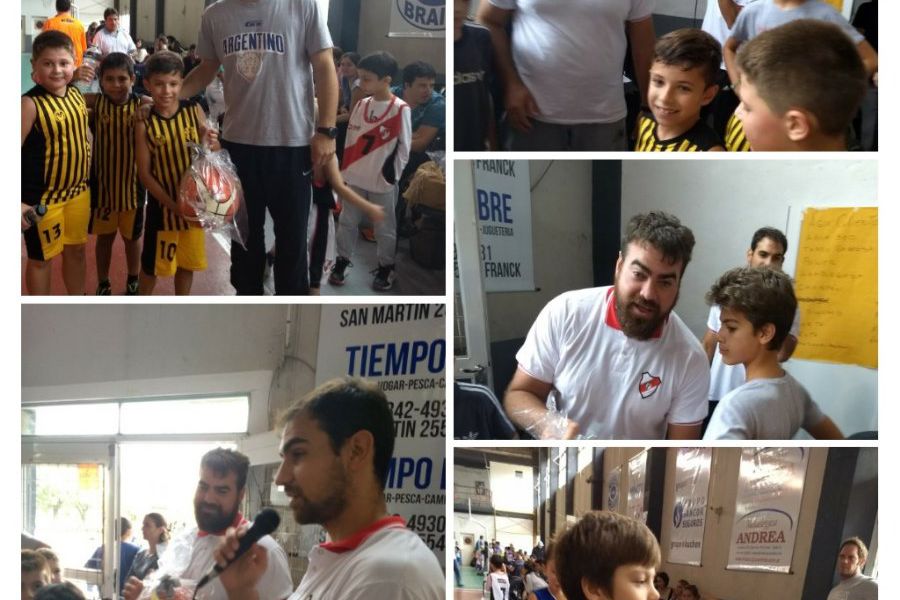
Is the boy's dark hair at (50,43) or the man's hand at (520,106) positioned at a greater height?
the boy's dark hair at (50,43)

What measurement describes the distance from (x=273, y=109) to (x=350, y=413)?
2.14 ft

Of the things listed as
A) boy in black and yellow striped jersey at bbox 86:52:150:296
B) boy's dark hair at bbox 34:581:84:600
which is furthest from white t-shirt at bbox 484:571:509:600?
boy in black and yellow striped jersey at bbox 86:52:150:296

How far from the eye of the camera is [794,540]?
2146mm

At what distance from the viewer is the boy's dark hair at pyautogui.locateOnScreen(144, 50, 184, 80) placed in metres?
2.11

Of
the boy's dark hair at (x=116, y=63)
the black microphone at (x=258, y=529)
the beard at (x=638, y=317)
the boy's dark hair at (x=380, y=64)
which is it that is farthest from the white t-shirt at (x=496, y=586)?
the boy's dark hair at (x=116, y=63)

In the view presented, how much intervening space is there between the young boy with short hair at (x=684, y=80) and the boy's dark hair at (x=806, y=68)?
70 millimetres

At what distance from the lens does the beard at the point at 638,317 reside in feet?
7.00

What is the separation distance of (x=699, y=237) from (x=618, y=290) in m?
0.20

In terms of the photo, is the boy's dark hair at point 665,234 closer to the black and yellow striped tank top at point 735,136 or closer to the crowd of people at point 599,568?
the black and yellow striped tank top at point 735,136

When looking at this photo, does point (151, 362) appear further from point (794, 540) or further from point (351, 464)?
point (794, 540)

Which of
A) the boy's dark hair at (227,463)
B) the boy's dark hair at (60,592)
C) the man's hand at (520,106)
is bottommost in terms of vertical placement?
the boy's dark hair at (60,592)

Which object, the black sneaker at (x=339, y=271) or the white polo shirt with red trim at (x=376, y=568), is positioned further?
the black sneaker at (x=339, y=271)

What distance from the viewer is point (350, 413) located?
2.14m

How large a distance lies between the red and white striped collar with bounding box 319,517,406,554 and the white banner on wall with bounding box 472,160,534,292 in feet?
1.71
